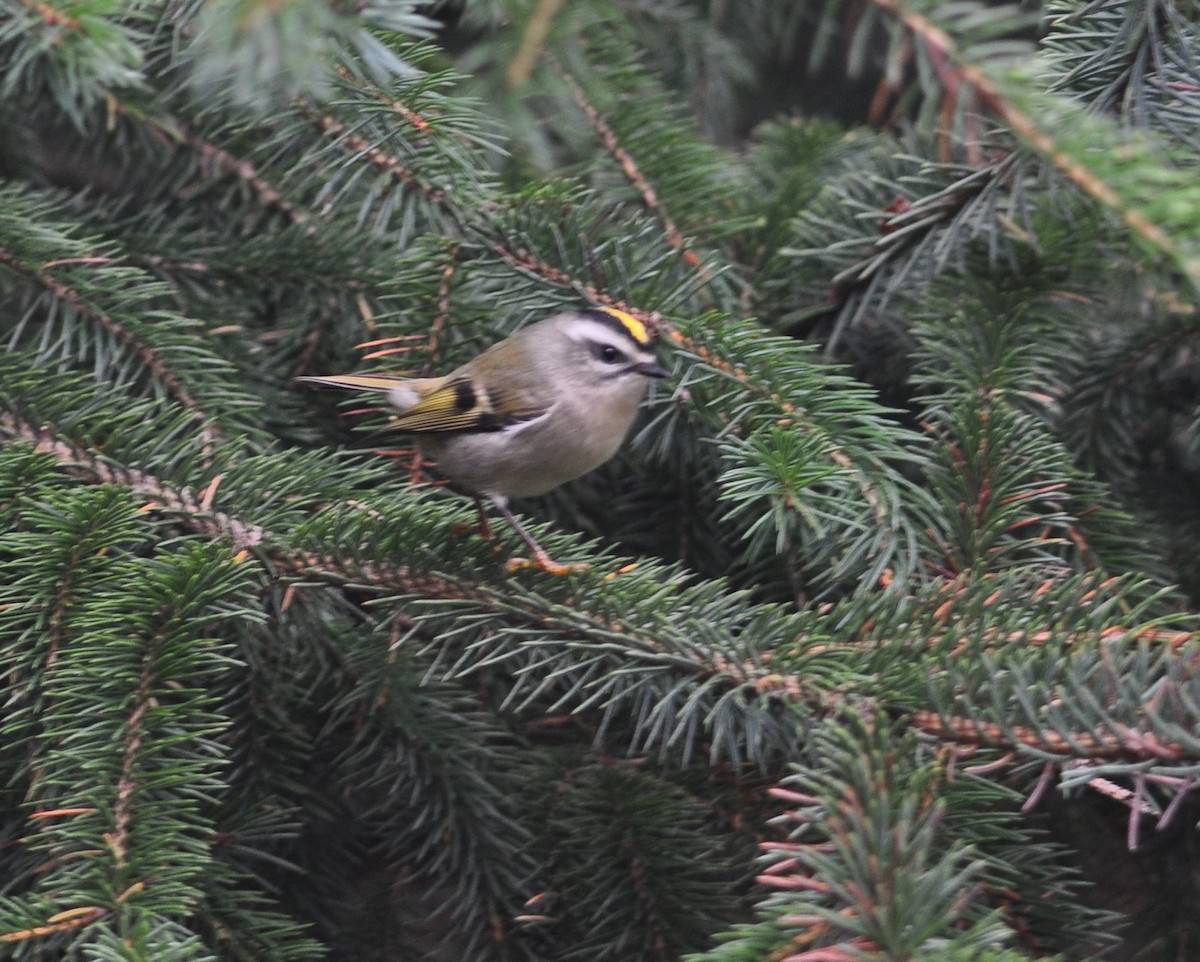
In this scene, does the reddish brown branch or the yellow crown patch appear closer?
the reddish brown branch

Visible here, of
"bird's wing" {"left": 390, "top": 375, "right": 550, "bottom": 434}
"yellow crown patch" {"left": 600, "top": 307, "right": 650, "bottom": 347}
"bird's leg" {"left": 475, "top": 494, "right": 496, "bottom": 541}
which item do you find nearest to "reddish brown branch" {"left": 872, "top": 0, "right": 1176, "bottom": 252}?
"yellow crown patch" {"left": 600, "top": 307, "right": 650, "bottom": 347}

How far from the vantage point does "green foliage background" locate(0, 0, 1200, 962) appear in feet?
3.23

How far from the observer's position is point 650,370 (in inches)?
61.0

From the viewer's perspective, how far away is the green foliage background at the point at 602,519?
98 cm

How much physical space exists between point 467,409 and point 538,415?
0.43ft

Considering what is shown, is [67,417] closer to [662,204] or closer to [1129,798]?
[662,204]

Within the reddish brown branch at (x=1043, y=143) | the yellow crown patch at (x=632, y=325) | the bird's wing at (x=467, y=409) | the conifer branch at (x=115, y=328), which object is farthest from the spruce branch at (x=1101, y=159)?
the conifer branch at (x=115, y=328)

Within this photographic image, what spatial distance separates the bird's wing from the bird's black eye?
188 millimetres

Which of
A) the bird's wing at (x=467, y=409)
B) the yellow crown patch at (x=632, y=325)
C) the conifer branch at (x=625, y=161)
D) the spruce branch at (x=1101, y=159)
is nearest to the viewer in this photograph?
the spruce branch at (x=1101, y=159)

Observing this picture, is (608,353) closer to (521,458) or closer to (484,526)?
(521,458)

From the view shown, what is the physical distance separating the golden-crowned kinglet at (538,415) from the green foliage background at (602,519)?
5 centimetres

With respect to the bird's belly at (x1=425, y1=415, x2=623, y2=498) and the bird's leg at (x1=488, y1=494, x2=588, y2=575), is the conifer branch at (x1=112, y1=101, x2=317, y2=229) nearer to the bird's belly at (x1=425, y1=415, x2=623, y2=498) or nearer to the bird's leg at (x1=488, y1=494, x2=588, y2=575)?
the bird's belly at (x1=425, y1=415, x2=623, y2=498)

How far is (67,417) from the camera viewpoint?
1.40 meters

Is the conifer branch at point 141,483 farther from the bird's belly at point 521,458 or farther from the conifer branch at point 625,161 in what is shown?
the conifer branch at point 625,161
